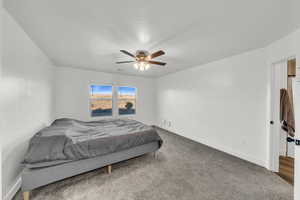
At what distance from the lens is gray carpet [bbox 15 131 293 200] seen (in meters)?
1.59

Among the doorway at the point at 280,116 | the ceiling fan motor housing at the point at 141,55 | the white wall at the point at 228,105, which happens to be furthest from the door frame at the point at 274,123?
the ceiling fan motor housing at the point at 141,55

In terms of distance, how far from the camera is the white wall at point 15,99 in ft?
4.64

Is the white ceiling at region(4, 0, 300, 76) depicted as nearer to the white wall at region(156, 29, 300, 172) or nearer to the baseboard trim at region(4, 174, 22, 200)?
the white wall at region(156, 29, 300, 172)

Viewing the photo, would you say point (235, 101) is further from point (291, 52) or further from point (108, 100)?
point (108, 100)

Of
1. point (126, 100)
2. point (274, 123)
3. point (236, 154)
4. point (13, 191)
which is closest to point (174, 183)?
point (236, 154)

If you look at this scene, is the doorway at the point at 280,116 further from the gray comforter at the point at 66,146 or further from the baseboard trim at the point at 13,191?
the baseboard trim at the point at 13,191

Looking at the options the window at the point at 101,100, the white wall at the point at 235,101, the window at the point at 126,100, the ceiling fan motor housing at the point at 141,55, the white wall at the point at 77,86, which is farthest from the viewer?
the window at the point at 126,100

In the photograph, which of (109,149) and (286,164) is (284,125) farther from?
(109,149)

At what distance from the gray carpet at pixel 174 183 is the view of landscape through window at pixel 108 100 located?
107 inches

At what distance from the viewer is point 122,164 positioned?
7.77 feet

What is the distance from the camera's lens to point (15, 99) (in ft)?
5.29

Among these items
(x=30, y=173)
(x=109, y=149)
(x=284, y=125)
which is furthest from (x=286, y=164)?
(x=30, y=173)

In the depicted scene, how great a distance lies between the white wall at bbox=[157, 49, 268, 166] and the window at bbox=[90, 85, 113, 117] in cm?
283

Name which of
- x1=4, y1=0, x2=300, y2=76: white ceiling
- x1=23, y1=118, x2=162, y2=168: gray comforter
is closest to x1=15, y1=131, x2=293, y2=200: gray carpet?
x1=23, y1=118, x2=162, y2=168: gray comforter
